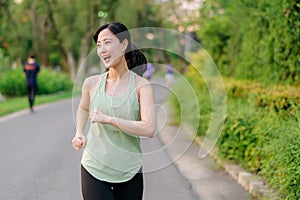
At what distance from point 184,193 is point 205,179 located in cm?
74

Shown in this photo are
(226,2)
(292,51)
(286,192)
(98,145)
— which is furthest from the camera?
(226,2)

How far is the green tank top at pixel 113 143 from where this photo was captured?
3086 millimetres

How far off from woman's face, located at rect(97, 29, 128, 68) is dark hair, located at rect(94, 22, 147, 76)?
3 centimetres

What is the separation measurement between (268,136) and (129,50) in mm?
3286

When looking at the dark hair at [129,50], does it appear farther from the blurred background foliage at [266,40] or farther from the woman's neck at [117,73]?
the blurred background foliage at [266,40]

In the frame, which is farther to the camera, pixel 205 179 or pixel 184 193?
pixel 205 179

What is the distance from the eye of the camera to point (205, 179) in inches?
279

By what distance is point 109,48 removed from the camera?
313cm

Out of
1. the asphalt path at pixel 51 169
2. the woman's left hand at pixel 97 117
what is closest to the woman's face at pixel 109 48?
the woman's left hand at pixel 97 117

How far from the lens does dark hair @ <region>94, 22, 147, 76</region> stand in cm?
317

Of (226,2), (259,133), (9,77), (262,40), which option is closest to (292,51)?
(262,40)

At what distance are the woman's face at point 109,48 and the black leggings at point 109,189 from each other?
71 cm

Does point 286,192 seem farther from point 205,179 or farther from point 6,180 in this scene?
point 6,180

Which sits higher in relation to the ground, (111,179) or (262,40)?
(111,179)
